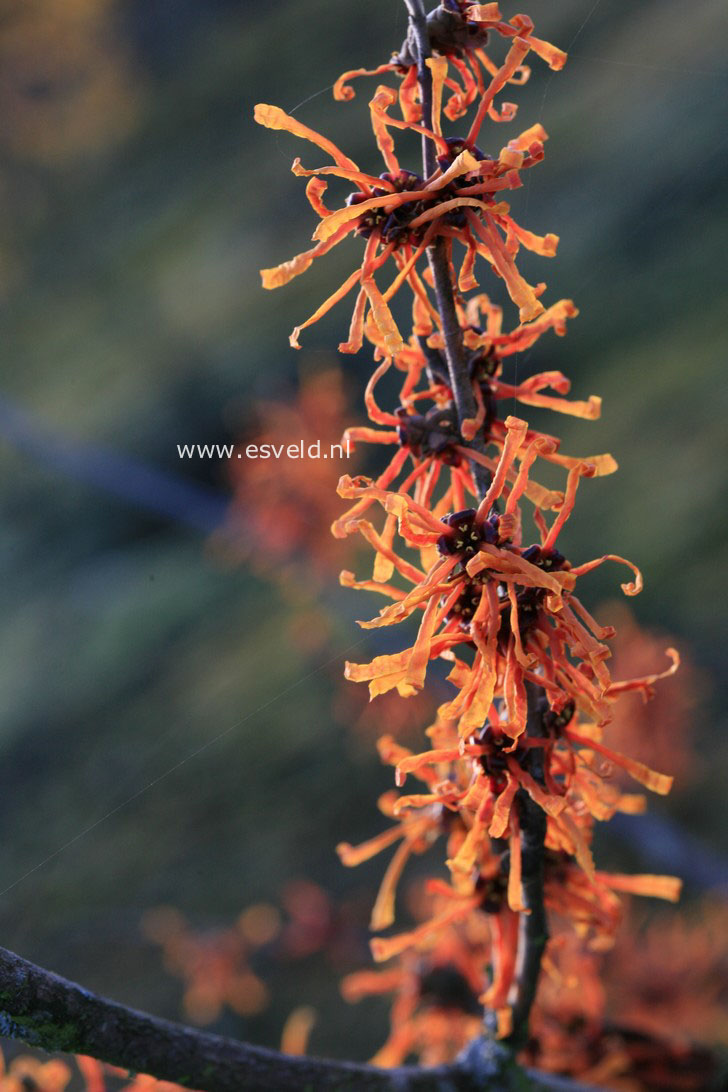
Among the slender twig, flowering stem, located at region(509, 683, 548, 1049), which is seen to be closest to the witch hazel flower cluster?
flowering stem, located at region(509, 683, 548, 1049)

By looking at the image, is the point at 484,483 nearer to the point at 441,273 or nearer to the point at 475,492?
the point at 475,492

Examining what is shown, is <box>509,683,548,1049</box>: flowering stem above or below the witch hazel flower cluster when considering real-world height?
below

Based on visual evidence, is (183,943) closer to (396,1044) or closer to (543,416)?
(396,1044)

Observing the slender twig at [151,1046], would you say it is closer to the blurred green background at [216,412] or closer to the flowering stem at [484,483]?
the flowering stem at [484,483]

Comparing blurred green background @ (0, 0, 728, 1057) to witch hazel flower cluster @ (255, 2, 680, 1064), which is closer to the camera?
witch hazel flower cluster @ (255, 2, 680, 1064)

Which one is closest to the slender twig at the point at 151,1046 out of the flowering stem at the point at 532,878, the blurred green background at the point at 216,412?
the flowering stem at the point at 532,878

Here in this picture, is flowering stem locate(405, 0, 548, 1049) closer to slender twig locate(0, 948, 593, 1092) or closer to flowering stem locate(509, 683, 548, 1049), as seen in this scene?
flowering stem locate(509, 683, 548, 1049)

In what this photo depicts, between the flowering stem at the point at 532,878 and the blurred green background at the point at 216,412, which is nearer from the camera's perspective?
the flowering stem at the point at 532,878
